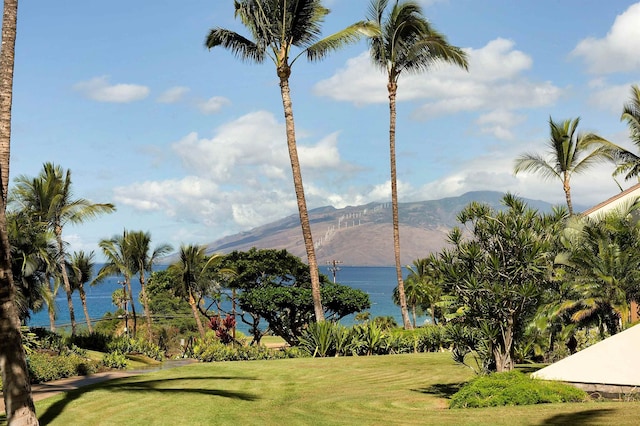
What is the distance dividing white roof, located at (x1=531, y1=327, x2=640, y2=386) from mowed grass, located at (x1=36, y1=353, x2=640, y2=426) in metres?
1.62

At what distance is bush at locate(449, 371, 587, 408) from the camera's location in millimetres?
11758

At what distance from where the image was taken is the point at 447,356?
2341 cm

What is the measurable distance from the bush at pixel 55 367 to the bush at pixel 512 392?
1171 centimetres

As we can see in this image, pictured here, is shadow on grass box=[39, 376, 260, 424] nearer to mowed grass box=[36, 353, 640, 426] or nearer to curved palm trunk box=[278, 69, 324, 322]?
mowed grass box=[36, 353, 640, 426]

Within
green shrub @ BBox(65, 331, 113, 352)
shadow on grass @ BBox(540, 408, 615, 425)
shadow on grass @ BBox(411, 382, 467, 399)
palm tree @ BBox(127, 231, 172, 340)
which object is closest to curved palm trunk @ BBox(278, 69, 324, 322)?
shadow on grass @ BBox(411, 382, 467, 399)

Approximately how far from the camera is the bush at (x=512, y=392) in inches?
463

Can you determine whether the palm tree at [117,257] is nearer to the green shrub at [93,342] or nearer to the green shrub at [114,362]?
the green shrub at [93,342]

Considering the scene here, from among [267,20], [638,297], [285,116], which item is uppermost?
[267,20]

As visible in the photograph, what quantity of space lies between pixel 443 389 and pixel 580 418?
19.5 ft

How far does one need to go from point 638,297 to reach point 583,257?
2.44 m

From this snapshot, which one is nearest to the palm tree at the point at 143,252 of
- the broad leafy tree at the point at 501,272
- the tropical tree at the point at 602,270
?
the tropical tree at the point at 602,270

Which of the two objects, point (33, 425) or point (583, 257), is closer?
point (33, 425)

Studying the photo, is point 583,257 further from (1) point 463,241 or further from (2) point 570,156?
(2) point 570,156

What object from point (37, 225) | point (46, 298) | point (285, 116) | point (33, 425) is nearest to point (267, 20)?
point (285, 116)
